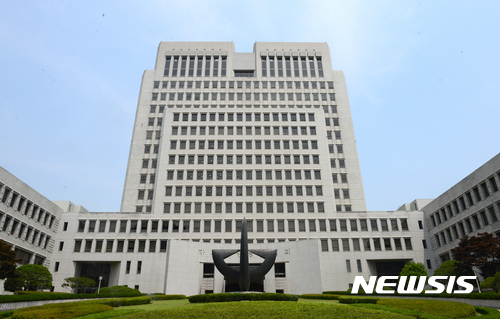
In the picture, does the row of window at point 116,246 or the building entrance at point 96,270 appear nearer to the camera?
the row of window at point 116,246

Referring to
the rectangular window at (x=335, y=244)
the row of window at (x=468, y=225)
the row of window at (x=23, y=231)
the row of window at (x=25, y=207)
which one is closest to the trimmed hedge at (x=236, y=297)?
the row of window at (x=468, y=225)

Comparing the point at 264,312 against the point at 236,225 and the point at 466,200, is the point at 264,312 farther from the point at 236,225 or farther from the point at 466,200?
the point at 236,225

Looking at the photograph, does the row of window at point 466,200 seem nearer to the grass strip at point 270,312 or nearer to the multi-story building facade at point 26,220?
the grass strip at point 270,312

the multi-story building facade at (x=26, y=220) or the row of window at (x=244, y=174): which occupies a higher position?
the row of window at (x=244, y=174)

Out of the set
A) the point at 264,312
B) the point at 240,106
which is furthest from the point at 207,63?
the point at 264,312

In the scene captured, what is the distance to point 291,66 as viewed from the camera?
8500 cm

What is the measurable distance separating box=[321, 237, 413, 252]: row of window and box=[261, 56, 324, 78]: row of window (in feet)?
134

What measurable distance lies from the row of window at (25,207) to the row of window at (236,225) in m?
5.72

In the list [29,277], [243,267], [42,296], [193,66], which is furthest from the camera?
[193,66]

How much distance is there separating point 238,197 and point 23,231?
34128mm

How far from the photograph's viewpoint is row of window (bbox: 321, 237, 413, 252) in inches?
2400

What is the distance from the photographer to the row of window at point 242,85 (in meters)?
81.4

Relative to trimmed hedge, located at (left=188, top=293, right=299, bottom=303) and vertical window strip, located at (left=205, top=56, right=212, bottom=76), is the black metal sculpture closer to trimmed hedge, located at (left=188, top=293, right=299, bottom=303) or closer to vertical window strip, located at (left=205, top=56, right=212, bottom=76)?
trimmed hedge, located at (left=188, top=293, right=299, bottom=303)

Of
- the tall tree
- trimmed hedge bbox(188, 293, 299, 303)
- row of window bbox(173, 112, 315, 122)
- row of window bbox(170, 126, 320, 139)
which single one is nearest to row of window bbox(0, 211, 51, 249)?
row of window bbox(170, 126, 320, 139)
